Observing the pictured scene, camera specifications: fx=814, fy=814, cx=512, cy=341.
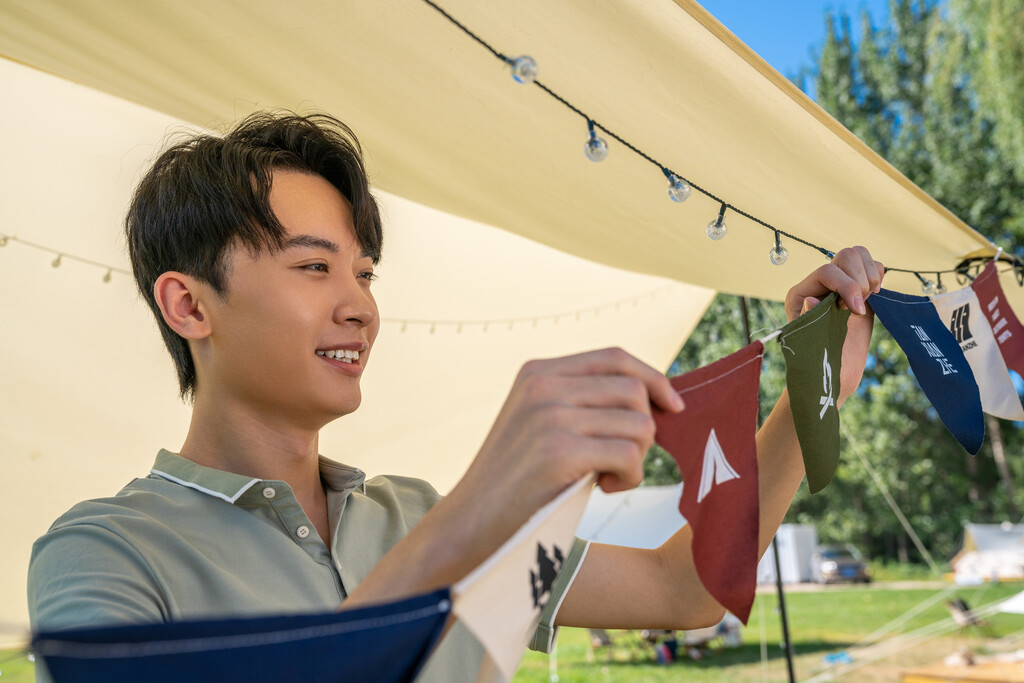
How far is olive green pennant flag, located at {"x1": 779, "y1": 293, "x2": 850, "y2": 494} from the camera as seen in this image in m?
0.99

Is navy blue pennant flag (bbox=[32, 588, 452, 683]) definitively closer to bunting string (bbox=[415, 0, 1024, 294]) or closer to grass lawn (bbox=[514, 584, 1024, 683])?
bunting string (bbox=[415, 0, 1024, 294])

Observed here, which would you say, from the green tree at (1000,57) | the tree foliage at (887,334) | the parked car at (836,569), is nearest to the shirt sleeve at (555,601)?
the green tree at (1000,57)

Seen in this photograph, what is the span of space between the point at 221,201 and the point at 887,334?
16.9 meters

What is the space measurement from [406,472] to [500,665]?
283 cm

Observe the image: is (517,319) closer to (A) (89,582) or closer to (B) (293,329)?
(B) (293,329)

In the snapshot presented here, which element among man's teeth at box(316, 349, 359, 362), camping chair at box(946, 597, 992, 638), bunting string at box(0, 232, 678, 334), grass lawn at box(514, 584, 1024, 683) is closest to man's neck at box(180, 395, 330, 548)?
man's teeth at box(316, 349, 359, 362)

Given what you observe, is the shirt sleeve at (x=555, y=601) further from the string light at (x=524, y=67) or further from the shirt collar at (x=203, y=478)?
the string light at (x=524, y=67)

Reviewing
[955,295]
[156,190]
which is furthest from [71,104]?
[955,295]

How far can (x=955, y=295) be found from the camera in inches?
65.6

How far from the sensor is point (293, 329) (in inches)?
40.0

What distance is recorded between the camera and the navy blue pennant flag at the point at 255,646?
0.47 m

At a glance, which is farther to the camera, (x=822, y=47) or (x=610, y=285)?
(x=822, y=47)

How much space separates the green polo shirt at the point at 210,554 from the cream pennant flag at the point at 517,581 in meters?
0.39

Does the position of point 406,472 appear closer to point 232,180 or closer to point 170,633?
point 232,180
